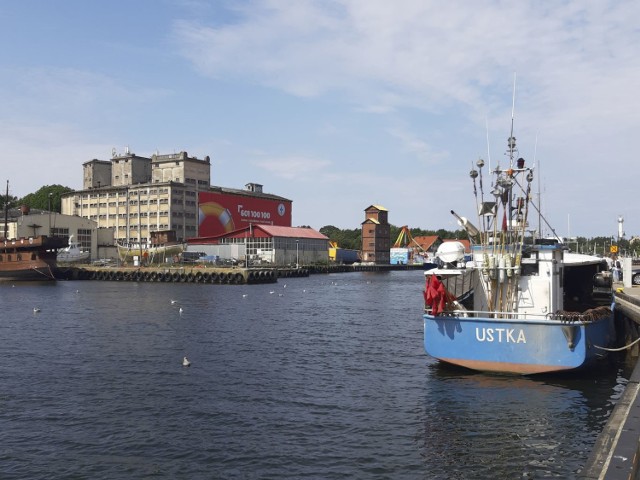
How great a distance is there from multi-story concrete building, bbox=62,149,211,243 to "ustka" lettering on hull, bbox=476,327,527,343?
418 feet

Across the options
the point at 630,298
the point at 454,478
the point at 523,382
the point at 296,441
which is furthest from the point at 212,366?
the point at 630,298

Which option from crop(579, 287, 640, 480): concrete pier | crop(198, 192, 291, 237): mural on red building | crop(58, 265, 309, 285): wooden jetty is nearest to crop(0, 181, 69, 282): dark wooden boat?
crop(58, 265, 309, 285): wooden jetty

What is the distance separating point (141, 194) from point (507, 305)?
13599cm

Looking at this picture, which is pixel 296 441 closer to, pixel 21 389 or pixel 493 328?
pixel 493 328

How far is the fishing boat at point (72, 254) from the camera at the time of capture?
119625mm

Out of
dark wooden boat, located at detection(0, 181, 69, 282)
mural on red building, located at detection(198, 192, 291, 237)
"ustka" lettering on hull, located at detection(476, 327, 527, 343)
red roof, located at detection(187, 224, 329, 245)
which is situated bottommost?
"ustka" lettering on hull, located at detection(476, 327, 527, 343)

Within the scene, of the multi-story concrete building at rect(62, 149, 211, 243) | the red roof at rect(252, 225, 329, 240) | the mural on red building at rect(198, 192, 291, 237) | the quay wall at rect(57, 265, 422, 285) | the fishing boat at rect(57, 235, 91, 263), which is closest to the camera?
the quay wall at rect(57, 265, 422, 285)

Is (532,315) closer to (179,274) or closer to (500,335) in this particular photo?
(500,335)

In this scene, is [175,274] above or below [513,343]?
above

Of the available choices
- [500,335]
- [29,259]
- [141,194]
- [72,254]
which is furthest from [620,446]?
[141,194]

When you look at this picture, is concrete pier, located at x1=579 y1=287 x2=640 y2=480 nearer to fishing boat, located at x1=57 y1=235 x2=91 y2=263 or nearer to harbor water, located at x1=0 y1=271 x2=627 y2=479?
harbor water, located at x1=0 y1=271 x2=627 y2=479

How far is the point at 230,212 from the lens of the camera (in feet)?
486

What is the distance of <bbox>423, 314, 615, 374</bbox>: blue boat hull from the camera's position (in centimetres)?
2103

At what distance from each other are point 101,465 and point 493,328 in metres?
13.7
